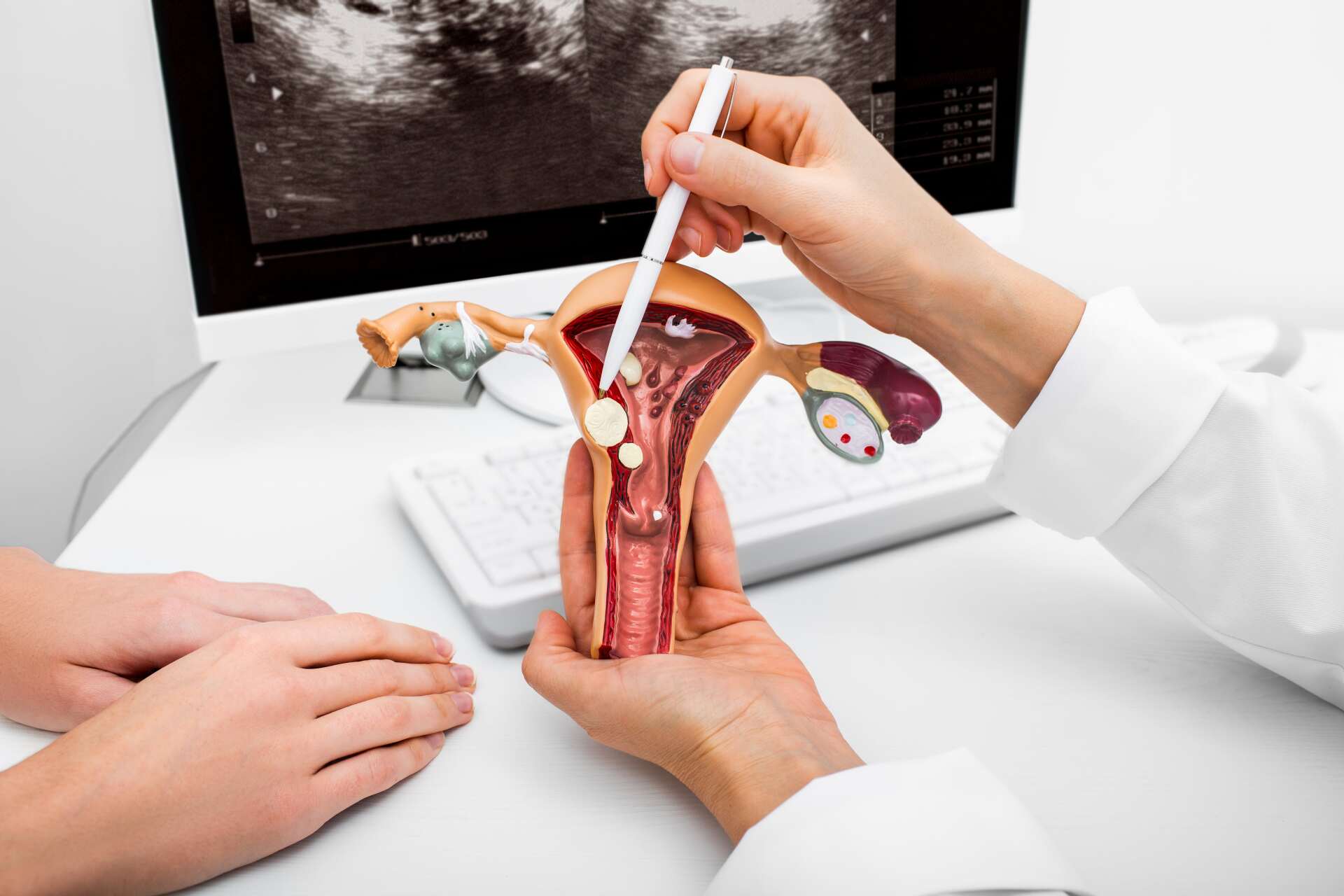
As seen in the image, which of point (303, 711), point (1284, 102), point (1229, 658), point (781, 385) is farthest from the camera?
point (1284, 102)

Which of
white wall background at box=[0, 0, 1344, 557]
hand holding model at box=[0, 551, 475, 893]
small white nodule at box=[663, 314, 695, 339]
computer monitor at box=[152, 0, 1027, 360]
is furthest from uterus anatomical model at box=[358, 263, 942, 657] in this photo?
white wall background at box=[0, 0, 1344, 557]

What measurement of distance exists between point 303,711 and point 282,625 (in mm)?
45

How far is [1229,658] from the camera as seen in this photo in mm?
518

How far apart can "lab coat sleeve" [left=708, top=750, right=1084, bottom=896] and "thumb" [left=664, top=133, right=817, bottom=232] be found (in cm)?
26

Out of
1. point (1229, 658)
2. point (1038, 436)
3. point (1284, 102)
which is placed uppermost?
point (1284, 102)

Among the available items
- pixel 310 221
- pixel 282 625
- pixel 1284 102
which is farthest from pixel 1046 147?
pixel 282 625

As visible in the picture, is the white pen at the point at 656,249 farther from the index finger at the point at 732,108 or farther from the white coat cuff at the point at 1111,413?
the white coat cuff at the point at 1111,413

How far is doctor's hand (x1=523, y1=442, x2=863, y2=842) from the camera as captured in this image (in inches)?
15.9

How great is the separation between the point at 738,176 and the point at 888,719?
271 millimetres

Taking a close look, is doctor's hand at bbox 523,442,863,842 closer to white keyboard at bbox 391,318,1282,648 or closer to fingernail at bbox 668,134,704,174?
white keyboard at bbox 391,318,1282,648

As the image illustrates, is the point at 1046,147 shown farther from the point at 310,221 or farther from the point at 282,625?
the point at 282,625

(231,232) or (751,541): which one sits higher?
(231,232)

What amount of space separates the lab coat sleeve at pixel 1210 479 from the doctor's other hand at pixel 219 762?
346 mm

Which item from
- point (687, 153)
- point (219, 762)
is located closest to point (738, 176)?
point (687, 153)
